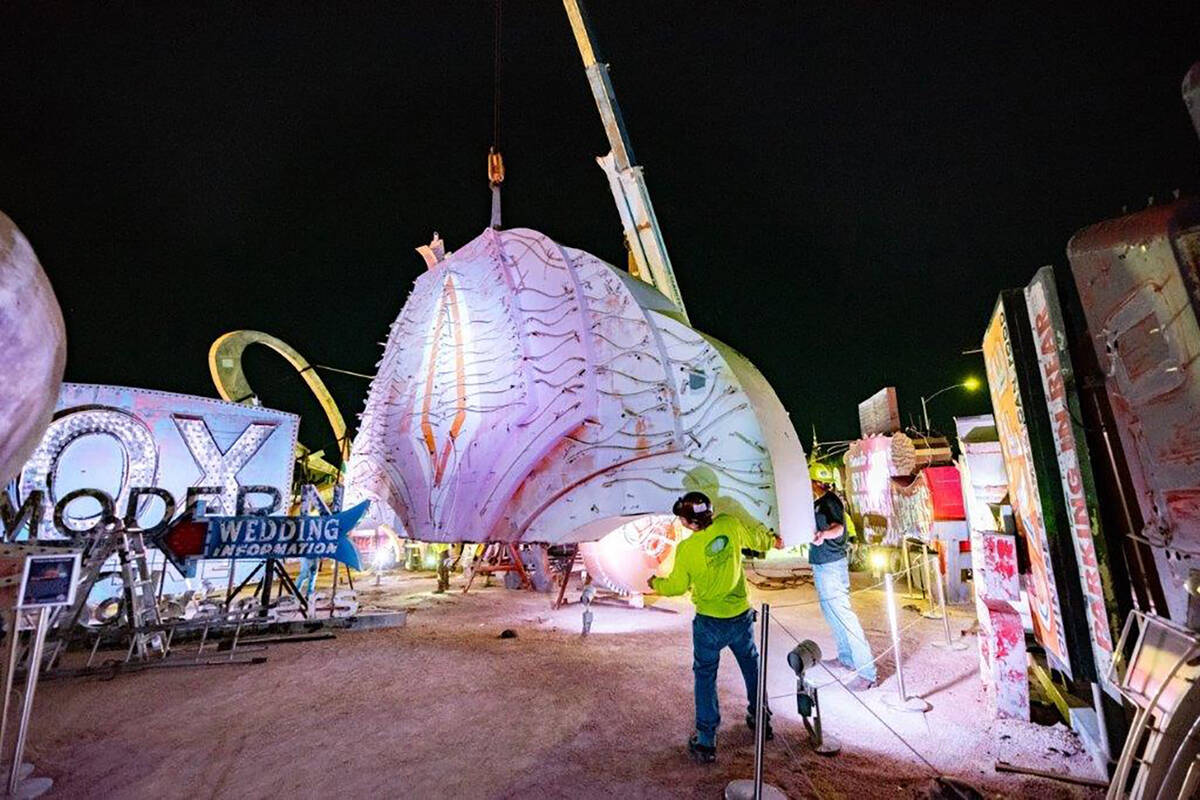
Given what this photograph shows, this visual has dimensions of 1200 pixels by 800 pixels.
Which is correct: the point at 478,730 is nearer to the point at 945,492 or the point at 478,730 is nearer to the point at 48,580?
the point at 48,580

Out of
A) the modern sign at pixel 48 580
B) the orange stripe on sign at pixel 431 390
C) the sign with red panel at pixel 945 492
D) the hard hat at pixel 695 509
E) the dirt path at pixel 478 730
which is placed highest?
the orange stripe on sign at pixel 431 390

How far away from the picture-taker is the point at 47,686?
20.6 ft

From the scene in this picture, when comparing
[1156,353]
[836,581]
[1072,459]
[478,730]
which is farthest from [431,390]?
[1156,353]

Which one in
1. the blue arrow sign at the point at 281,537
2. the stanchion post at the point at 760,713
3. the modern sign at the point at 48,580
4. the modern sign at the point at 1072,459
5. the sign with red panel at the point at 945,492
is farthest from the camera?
the sign with red panel at the point at 945,492

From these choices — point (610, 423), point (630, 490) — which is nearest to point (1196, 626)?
point (630, 490)

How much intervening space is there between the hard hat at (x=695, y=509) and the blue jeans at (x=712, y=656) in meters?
0.80

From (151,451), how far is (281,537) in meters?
5.95

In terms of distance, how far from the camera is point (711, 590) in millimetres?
4422

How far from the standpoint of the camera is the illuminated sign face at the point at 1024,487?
4117 mm

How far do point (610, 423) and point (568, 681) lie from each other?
9.96 ft

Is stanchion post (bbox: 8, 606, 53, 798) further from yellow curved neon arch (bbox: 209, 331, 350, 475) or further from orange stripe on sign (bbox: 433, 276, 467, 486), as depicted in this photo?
yellow curved neon arch (bbox: 209, 331, 350, 475)

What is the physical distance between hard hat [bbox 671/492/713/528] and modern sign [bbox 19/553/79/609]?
16.5 ft

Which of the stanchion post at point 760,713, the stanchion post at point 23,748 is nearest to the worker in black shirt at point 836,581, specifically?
the stanchion post at point 760,713

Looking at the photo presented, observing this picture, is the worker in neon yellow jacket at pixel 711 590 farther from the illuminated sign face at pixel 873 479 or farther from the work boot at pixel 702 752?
the illuminated sign face at pixel 873 479
